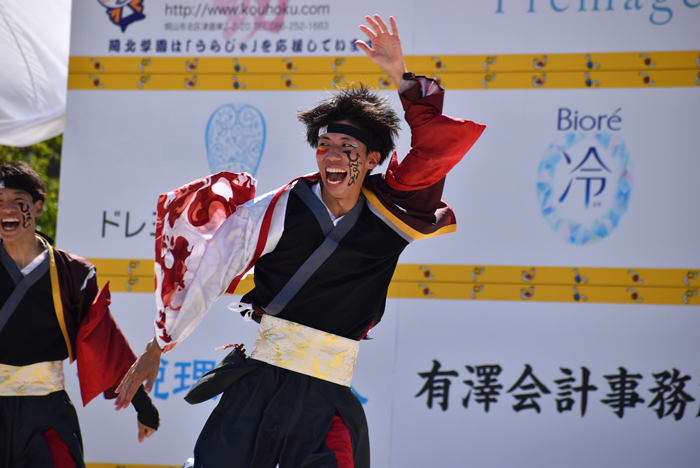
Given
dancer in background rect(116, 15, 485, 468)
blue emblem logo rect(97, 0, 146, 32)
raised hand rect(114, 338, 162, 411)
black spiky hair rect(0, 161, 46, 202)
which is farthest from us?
blue emblem logo rect(97, 0, 146, 32)

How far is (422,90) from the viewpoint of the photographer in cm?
238

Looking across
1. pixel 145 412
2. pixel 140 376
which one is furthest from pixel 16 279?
pixel 140 376

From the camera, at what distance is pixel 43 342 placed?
3.09 meters

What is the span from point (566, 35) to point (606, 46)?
0.68 feet

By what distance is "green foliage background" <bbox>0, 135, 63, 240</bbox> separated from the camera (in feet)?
27.2

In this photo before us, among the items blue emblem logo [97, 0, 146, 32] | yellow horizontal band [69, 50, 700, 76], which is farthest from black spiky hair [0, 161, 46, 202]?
blue emblem logo [97, 0, 146, 32]

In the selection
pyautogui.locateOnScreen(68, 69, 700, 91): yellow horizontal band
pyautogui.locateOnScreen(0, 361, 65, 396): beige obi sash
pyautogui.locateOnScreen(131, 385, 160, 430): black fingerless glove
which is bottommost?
pyautogui.locateOnScreen(131, 385, 160, 430): black fingerless glove

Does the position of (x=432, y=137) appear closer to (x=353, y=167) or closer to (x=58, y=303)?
(x=353, y=167)

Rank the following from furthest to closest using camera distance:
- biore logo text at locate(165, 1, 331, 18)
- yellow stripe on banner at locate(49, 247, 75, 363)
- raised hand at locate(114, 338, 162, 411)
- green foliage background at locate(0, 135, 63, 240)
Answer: green foliage background at locate(0, 135, 63, 240), biore logo text at locate(165, 1, 331, 18), yellow stripe on banner at locate(49, 247, 75, 363), raised hand at locate(114, 338, 162, 411)

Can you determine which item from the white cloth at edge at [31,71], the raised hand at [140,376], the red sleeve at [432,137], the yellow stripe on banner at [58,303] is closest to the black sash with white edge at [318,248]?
the red sleeve at [432,137]

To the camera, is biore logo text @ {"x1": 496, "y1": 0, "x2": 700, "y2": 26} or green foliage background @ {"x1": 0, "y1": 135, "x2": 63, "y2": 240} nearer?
biore logo text @ {"x1": 496, "y1": 0, "x2": 700, "y2": 26}

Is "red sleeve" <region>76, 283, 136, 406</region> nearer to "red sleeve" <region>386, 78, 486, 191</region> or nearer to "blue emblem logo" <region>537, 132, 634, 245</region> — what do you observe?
"red sleeve" <region>386, 78, 486, 191</region>

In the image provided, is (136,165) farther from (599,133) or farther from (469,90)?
(599,133)

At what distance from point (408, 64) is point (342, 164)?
1710 mm
